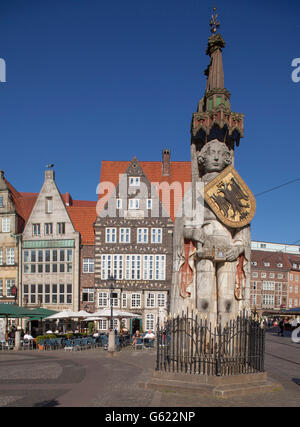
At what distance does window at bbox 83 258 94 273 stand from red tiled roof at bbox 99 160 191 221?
16.4 feet

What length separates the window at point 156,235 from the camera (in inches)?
1425

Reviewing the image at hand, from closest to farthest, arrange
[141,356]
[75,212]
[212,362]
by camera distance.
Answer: [212,362]
[141,356]
[75,212]

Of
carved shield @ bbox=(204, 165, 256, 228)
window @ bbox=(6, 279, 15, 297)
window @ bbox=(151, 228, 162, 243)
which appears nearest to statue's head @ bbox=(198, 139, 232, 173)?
carved shield @ bbox=(204, 165, 256, 228)

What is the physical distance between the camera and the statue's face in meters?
12.2

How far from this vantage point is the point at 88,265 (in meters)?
37.6

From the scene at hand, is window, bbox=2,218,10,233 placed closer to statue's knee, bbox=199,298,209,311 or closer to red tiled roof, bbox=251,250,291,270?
statue's knee, bbox=199,298,209,311

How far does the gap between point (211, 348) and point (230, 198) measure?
3.58m

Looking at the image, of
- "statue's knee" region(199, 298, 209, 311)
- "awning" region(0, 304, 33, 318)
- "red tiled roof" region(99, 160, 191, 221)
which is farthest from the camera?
"red tiled roof" region(99, 160, 191, 221)

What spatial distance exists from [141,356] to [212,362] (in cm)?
1076

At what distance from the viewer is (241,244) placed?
39.5ft

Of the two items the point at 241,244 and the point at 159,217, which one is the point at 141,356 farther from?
the point at 159,217

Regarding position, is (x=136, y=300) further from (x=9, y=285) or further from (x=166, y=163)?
(x=166, y=163)

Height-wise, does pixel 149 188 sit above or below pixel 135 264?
above
